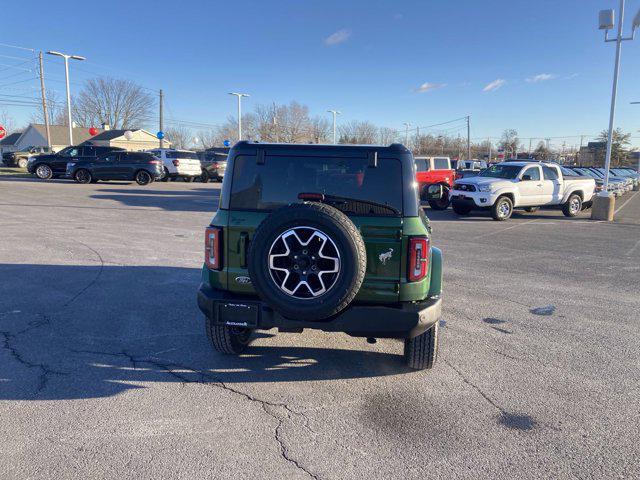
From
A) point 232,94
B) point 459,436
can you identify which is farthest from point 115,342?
point 232,94

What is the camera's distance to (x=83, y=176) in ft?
78.1

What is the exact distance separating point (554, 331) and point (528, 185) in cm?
1151

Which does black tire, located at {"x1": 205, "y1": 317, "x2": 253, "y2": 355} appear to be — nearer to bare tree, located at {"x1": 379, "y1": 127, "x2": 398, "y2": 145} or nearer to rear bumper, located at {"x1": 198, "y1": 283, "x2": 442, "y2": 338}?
rear bumper, located at {"x1": 198, "y1": 283, "x2": 442, "y2": 338}

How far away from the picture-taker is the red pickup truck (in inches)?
698

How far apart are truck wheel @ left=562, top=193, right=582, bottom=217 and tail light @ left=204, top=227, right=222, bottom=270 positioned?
15.9 m

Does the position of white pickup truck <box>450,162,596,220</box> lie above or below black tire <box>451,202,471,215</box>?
above

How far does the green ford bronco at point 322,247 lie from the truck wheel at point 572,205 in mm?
14811

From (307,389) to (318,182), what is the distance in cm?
166

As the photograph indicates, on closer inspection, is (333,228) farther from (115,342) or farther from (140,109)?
(140,109)

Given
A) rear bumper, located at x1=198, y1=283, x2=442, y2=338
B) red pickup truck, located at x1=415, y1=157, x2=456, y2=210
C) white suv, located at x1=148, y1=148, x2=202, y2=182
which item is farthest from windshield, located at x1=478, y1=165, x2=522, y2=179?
white suv, located at x1=148, y1=148, x2=202, y2=182

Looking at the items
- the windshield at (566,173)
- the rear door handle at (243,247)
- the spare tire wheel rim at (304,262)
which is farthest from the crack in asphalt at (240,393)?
the windshield at (566,173)

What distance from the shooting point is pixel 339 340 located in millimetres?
4816

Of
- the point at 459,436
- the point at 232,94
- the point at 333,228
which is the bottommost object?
the point at 459,436

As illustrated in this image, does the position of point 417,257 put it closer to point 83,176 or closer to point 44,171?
point 83,176
